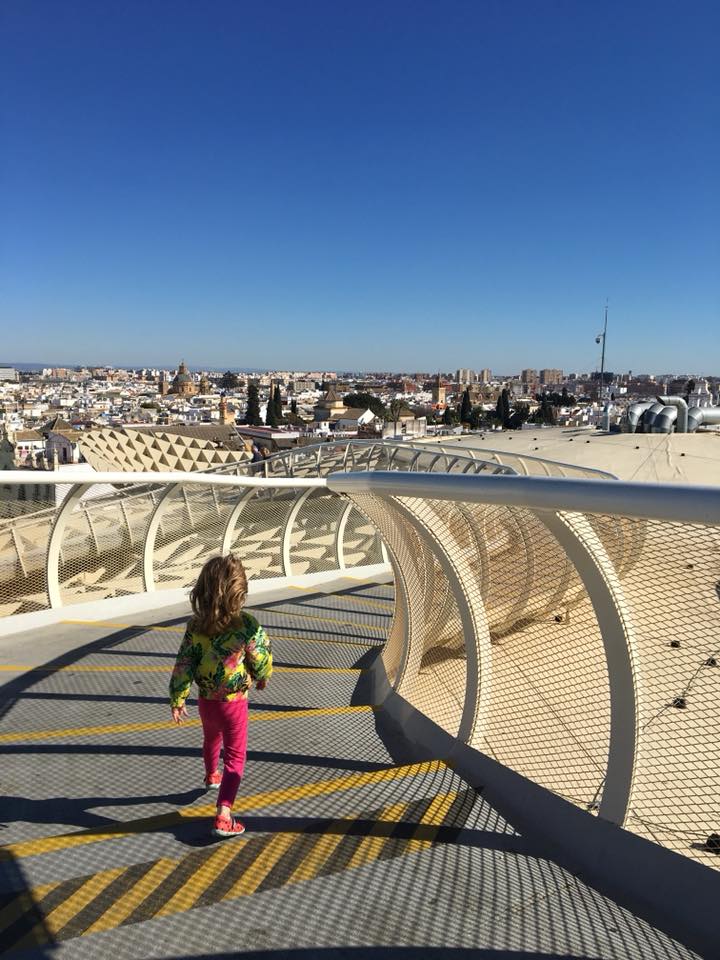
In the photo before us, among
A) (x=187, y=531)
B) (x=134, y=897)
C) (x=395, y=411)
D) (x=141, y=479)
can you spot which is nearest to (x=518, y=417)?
(x=395, y=411)

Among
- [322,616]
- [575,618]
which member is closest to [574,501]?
[575,618]

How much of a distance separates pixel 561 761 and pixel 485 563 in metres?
0.90

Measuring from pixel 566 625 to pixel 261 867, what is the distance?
150 cm

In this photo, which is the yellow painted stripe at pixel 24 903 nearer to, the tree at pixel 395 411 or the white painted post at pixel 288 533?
the white painted post at pixel 288 533

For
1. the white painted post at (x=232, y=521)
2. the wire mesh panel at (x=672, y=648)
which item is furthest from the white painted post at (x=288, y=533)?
the wire mesh panel at (x=672, y=648)

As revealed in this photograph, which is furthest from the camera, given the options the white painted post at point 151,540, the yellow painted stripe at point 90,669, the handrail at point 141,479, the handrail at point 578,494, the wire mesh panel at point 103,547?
the white painted post at point 151,540

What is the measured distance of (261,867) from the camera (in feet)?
7.37

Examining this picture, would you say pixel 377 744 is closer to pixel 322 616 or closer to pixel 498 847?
pixel 498 847

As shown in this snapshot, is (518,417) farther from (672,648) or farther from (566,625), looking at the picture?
(672,648)

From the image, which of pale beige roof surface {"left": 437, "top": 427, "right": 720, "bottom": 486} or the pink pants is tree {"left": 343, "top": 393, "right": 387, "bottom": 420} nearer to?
pale beige roof surface {"left": 437, "top": 427, "right": 720, "bottom": 486}

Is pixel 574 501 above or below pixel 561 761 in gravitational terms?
above

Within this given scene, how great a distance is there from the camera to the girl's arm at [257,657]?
2.47 meters

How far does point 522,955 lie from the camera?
188 cm

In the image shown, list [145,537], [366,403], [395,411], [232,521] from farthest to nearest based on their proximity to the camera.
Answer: [366,403]
[395,411]
[232,521]
[145,537]
